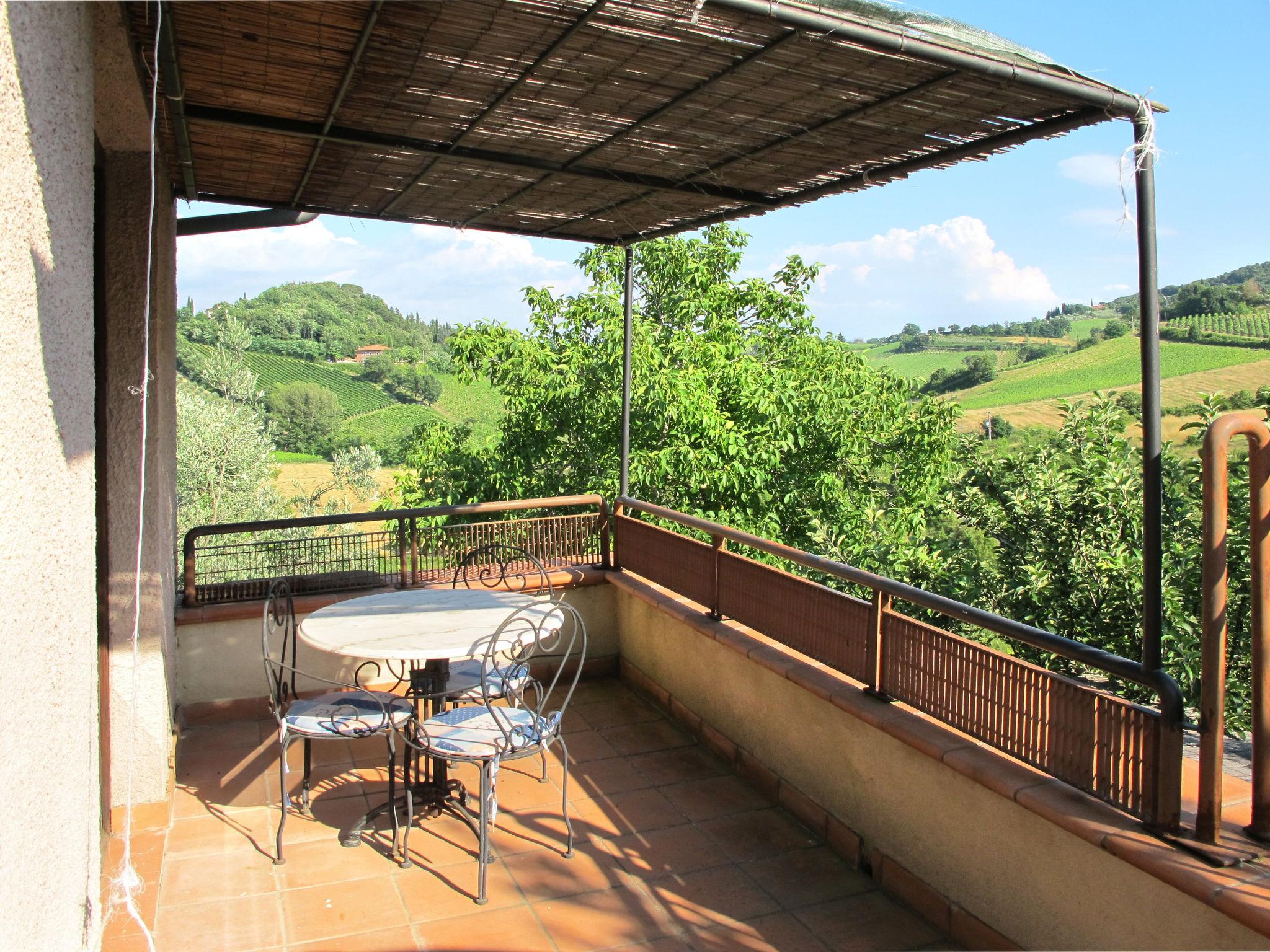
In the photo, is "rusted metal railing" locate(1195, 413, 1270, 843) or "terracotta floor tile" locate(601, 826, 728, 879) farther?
"terracotta floor tile" locate(601, 826, 728, 879)

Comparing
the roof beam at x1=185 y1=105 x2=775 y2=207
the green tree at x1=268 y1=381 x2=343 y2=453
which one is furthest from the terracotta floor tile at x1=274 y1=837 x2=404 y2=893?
the green tree at x1=268 y1=381 x2=343 y2=453

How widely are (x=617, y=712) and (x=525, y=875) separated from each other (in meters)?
1.67

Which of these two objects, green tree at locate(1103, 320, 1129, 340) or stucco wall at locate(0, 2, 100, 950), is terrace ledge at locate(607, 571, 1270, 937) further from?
green tree at locate(1103, 320, 1129, 340)

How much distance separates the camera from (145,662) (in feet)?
12.4

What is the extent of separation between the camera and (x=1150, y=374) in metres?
2.50

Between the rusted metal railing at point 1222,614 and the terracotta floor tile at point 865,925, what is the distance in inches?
41.0

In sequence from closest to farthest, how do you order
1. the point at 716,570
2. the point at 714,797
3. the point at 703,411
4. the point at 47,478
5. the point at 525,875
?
the point at 47,478, the point at 525,875, the point at 714,797, the point at 716,570, the point at 703,411

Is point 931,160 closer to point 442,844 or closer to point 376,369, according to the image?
point 442,844

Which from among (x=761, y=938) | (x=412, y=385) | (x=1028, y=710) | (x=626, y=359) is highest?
(x=412, y=385)

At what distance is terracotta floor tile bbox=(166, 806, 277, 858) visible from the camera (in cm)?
357

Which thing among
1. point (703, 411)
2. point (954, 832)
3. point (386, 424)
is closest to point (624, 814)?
point (954, 832)

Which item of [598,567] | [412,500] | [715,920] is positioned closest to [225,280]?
[412,500]

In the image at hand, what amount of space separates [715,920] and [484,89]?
2.81m

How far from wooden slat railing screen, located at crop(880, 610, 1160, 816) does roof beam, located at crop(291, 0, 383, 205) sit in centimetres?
242
